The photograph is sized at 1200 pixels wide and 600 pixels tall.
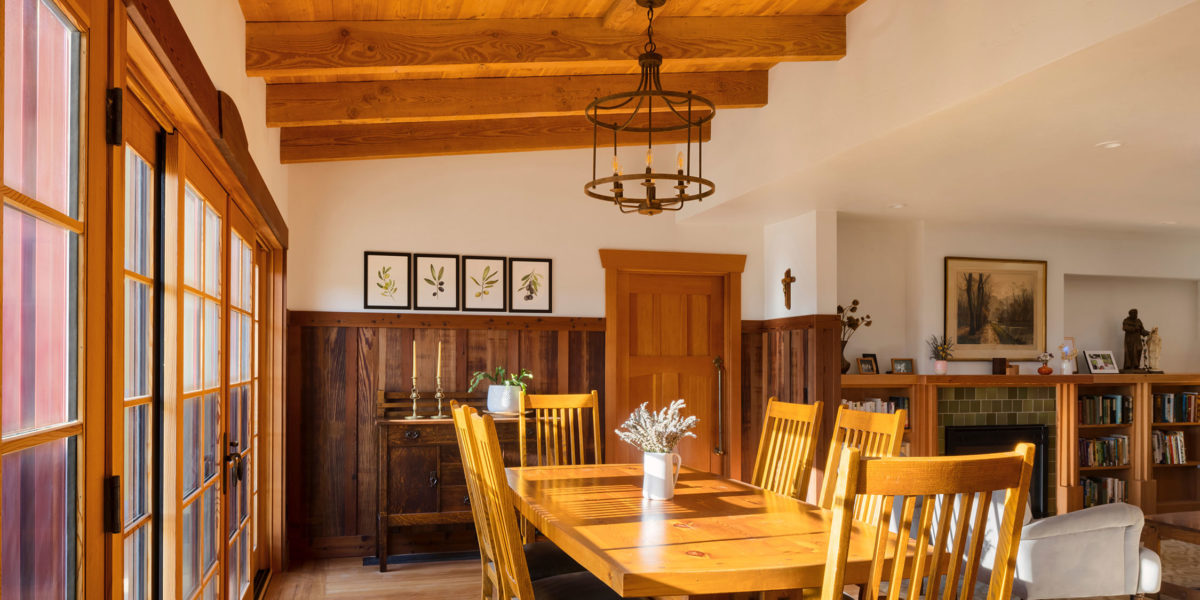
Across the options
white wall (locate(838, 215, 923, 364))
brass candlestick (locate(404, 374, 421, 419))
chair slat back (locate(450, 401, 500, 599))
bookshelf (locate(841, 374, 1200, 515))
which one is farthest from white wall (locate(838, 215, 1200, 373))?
chair slat back (locate(450, 401, 500, 599))

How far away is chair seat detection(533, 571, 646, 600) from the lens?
2783mm

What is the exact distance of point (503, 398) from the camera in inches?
209

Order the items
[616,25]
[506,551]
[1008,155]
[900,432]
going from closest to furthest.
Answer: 1. [506,551]
2. [900,432]
3. [616,25]
4. [1008,155]

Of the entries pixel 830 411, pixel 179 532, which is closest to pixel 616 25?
pixel 179 532

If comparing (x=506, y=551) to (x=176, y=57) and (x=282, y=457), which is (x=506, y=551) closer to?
(x=176, y=57)

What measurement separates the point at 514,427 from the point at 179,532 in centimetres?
284

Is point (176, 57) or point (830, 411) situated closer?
point (176, 57)

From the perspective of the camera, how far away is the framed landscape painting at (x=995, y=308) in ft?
20.8

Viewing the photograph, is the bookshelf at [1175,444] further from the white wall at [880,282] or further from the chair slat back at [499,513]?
the chair slat back at [499,513]

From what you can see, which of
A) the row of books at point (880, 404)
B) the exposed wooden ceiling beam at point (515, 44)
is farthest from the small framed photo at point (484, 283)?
the row of books at point (880, 404)

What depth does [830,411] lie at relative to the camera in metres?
5.44

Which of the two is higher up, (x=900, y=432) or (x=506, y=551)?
(x=900, y=432)

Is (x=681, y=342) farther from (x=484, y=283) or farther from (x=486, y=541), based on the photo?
(x=486, y=541)

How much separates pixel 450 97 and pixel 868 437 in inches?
99.2
